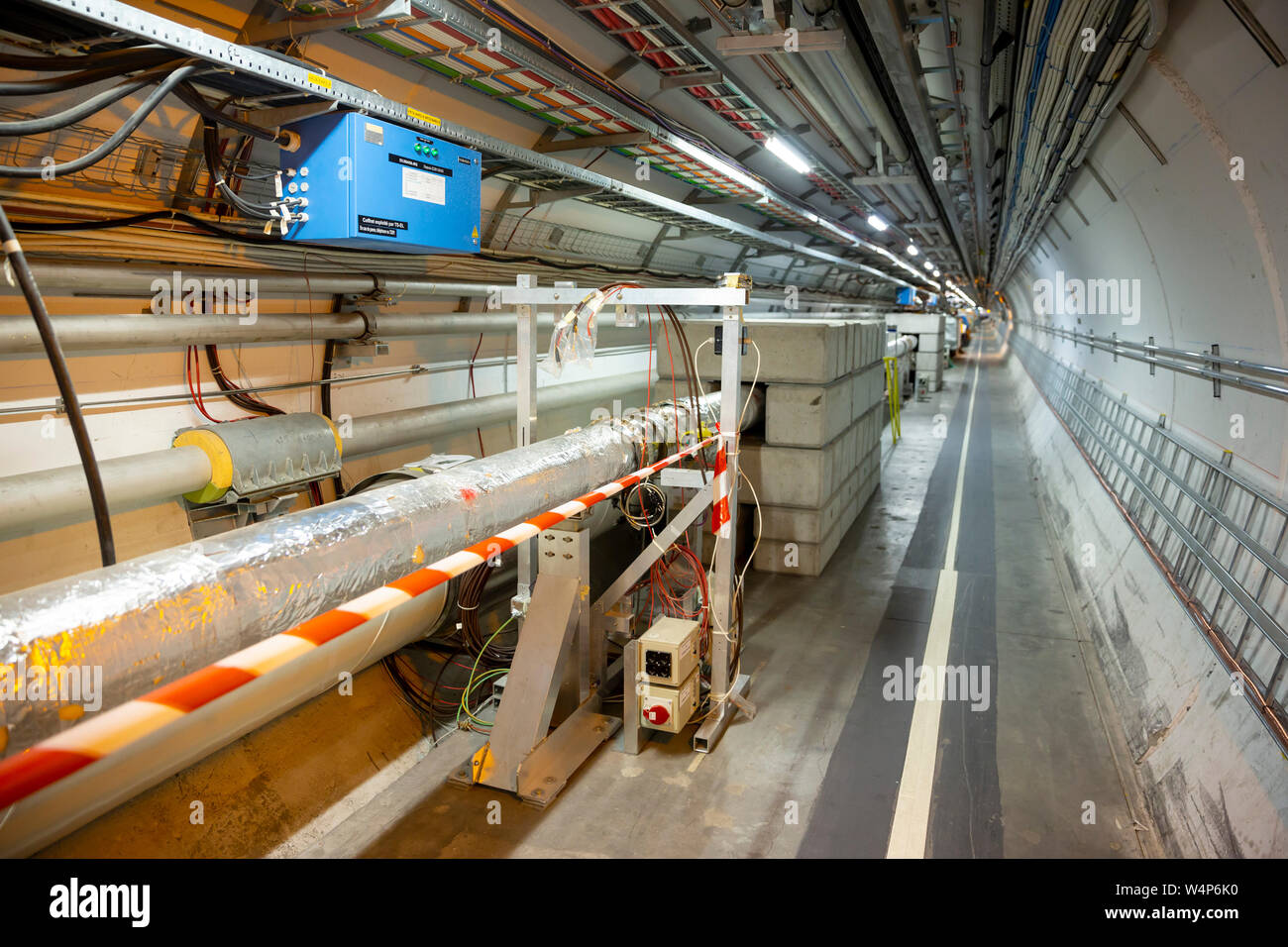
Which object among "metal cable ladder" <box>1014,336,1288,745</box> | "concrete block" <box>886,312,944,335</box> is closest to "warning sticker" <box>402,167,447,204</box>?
"metal cable ladder" <box>1014,336,1288,745</box>

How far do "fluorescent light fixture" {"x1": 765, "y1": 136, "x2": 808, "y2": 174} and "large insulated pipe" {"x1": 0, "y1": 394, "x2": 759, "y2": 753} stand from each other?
150 inches

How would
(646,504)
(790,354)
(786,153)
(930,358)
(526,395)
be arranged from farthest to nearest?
(930,358), (786,153), (790,354), (646,504), (526,395)

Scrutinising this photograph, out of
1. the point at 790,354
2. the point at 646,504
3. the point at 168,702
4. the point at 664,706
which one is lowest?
the point at 664,706

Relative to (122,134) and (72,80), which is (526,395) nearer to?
(122,134)

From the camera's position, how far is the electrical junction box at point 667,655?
340 centimetres

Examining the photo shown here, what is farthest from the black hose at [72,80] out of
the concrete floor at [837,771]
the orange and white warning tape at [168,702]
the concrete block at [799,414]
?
the concrete block at [799,414]

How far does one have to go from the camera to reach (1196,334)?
4426 millimetres

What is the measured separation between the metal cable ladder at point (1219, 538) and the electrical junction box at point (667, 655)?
6.50ft

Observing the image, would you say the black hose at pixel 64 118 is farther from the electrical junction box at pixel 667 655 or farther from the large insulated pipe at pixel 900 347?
the large insulated pipe at pixel 900 347

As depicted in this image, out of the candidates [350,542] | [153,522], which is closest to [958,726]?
[350,542]

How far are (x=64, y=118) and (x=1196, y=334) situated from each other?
5.07m

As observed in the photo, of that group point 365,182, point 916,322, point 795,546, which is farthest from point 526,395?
point 916,322

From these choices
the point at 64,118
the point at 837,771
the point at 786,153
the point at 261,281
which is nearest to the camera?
the point at 64,118

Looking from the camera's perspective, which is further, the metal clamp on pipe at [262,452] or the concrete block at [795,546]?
the concrete block at [795,546]
